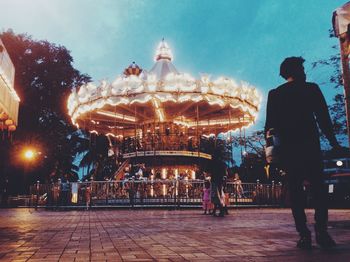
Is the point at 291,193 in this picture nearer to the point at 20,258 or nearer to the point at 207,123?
the point at 20,258

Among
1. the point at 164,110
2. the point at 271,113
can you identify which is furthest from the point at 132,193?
the point at 271,113

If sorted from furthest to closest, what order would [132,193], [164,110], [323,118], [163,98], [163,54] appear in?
[163,54], [164,110], [163,98], [132,193], [323,118]

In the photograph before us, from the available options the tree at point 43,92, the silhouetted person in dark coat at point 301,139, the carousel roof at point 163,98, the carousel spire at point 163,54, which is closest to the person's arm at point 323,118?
the silhouetted person in dark coat at point 301,139

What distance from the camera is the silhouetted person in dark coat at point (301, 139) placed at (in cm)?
385

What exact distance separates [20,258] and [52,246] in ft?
2.64

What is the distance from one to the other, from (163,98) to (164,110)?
371cm

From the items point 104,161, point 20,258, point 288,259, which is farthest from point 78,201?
point 104,161

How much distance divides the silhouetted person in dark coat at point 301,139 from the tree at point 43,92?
26.2 m

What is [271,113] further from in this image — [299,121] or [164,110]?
[164,110]

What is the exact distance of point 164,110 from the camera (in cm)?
2233

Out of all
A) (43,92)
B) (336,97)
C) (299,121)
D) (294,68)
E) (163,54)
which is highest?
(163,54)

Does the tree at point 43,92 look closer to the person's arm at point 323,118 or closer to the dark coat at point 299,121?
the dark coat at point 299,121

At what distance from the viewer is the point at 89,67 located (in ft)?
577

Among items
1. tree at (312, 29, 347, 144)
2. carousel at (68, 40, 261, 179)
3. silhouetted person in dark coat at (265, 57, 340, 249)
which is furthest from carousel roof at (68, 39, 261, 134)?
silhouetted person in dark coat at (265, 57, 340, 249)
